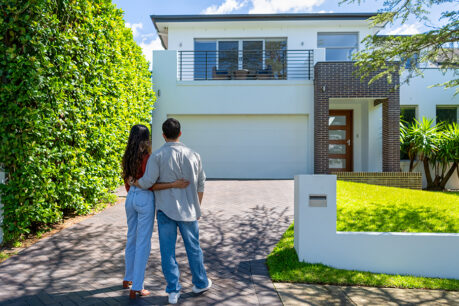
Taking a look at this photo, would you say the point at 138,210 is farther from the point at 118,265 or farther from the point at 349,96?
the point at 349,96

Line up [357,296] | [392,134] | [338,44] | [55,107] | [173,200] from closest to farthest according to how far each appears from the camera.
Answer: [173,200] < [357,296] < [55,107] < [392,134] < [338,44]

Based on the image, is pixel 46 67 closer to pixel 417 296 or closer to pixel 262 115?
pixel 417 296

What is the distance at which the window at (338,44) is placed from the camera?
47.3ft

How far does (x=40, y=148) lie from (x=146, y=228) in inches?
97.7

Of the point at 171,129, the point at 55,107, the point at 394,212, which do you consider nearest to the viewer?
the point at 171,129

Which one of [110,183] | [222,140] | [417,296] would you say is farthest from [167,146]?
[222,140]

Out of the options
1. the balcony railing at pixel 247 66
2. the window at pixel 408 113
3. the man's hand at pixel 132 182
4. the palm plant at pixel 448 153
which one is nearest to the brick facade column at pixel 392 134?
the palm plant at pixel 448 153

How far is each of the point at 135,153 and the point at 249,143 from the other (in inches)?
388

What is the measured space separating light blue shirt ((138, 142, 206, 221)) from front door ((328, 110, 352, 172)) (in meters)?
11.8

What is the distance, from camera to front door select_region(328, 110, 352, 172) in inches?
545

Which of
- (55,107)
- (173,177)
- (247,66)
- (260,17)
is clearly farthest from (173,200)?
(260,17)

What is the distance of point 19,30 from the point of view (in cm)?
433

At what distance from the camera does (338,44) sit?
14.7 meters

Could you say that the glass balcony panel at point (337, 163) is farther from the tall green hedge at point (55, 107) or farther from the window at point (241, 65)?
the tall green hedge at point (55, 107)
